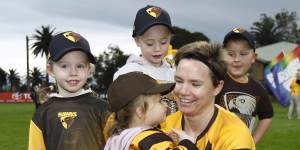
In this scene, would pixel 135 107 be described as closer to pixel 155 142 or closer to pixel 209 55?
pixel 155 142

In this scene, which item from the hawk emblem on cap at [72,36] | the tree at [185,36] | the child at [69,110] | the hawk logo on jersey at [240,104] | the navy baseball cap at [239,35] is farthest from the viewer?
the tree at [185,36]

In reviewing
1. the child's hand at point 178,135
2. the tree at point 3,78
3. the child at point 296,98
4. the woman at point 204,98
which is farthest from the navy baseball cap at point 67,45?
the tree at point 3,78

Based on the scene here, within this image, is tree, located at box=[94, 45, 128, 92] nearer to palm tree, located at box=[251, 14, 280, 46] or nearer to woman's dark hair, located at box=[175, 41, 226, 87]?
palm tree, located at box=[251, 14, 280, 46]

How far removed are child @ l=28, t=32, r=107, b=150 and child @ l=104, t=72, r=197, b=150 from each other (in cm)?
103

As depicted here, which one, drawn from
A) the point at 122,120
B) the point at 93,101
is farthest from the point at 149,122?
the point at 93,101

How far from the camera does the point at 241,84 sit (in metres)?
5.92

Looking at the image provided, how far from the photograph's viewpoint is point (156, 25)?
5.21 m

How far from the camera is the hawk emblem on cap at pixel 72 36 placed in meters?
5.08

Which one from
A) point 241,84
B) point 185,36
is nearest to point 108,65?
point 185,36

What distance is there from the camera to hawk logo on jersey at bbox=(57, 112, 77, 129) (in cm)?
499

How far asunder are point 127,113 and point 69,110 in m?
1.25

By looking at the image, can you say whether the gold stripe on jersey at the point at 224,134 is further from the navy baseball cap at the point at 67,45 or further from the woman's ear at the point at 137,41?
the woman's ear at the point at 137,41

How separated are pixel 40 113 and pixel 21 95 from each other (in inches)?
2828

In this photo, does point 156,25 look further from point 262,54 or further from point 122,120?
point 262,54
